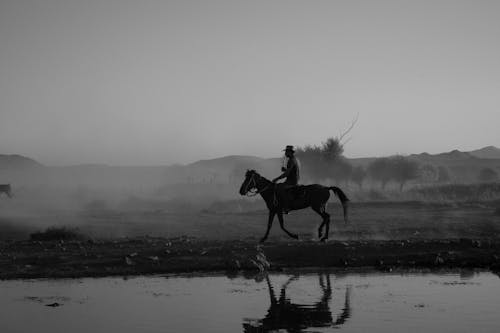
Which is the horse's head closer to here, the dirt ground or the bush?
the dirt ground

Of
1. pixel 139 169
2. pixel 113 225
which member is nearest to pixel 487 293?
pixel 113 225

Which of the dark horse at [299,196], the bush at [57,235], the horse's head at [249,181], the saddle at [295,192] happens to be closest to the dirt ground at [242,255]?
the dark horse at [299,196]

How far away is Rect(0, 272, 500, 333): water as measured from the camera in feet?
37.1

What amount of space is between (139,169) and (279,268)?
163 meters

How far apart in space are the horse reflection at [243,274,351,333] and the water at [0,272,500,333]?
2 centimetres

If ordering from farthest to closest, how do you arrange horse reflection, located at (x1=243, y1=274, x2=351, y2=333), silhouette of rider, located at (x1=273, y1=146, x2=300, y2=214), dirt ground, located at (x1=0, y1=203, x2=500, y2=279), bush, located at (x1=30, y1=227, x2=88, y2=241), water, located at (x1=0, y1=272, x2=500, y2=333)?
bush, located at (x1=30, y1=227, x2=88, y2=241)
silhouette of rider, located at (x1=273, y1=146, x2=300, y2=214)
dirt ground, located at (x1=0, y1=203, x2=500, y2=279)
water, located at (x1=0, y1=272, x2=500, y2=333)
horse reflection, located at (x1=243, y1=274, x2=351, y2=333)

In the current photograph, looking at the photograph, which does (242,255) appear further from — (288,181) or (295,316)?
(295,316)

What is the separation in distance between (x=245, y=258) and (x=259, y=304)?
5300 mm

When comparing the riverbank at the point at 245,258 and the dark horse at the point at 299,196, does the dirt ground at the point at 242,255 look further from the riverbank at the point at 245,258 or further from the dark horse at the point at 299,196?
the dark horse at the point at 299,196

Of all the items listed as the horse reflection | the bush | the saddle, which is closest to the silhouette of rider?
the saddle

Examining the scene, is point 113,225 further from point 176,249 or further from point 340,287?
point 340,287

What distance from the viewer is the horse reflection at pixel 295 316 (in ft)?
36.6

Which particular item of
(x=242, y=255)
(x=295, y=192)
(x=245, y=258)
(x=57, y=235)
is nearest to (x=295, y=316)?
(x=245, y=258)

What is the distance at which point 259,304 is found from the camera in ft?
43.1
